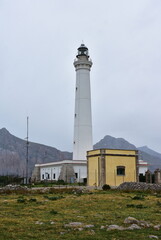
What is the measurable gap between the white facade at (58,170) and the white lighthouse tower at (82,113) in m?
1.19

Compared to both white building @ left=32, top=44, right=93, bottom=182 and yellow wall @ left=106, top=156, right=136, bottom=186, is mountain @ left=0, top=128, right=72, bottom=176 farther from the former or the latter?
yellow wall @ left=106, top=156, right=136, bottom=186

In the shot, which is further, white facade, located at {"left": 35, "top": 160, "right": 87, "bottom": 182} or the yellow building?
white facade, located at {"left": 35, "top": 160, "right": 87, "bottom": 182}

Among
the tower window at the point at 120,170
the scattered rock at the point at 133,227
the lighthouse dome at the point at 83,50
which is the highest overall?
the lighthouse dome at the point at 83,50

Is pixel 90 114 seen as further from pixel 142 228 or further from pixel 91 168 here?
pixel 142 228

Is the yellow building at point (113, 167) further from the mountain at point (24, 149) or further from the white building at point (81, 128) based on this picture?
the mountain at point (24, 149)

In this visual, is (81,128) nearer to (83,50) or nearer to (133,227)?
(83,50)

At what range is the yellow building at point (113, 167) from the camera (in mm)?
35719

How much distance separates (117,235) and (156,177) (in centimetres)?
3495

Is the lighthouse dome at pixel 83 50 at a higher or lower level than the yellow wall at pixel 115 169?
higher

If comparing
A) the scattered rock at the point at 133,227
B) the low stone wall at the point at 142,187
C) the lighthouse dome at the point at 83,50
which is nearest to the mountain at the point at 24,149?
the lighthouse dome at the point at 83,50

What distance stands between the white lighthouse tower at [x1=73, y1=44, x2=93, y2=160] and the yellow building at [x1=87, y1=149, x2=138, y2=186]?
7.57 meters

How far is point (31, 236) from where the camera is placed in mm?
7750

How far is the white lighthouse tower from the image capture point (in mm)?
45531

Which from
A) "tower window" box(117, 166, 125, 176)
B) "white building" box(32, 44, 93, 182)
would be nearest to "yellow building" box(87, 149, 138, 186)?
"tower window" box(117, 166, 125, 176)
